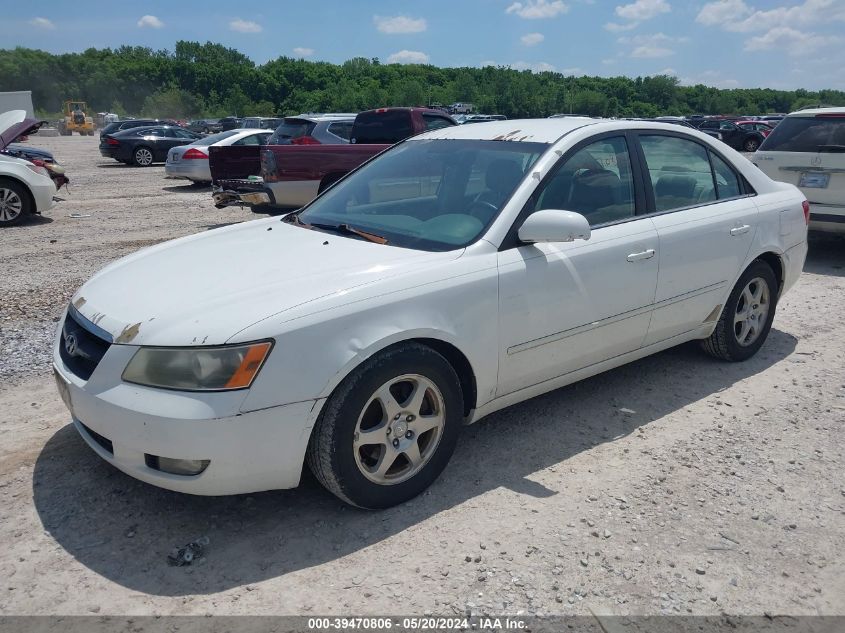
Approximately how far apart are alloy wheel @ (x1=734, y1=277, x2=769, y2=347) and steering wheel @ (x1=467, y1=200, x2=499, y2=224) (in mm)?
2241

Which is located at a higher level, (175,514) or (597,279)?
(597,279)

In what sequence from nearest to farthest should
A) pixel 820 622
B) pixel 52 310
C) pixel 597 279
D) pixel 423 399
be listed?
pixel 820 622, pixel 423 399, pixel 597 279, pixel 52 310

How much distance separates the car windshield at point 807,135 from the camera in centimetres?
788

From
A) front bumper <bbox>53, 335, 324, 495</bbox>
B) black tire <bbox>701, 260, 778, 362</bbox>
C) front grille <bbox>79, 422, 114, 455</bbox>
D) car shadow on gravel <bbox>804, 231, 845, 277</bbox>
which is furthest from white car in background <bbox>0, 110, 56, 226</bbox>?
car shadow on gravel <bbox>804, 231, 845, 277</bbox>

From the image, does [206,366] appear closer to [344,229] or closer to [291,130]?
[344,229]

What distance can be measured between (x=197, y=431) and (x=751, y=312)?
157 inches

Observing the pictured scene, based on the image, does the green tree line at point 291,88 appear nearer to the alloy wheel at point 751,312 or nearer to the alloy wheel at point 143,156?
the alloy wheel at point 143,156

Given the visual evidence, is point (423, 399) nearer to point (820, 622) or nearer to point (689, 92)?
point (820, 622)

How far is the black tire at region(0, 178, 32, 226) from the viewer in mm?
11109

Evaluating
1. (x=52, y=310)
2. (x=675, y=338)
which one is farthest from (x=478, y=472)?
(x=52, y=310)

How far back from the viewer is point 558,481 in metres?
3.47

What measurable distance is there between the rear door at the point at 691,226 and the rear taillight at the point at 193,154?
14.4 m

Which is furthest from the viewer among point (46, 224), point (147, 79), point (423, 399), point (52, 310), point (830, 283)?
point (147, 79)

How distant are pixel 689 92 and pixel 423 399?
426ft
